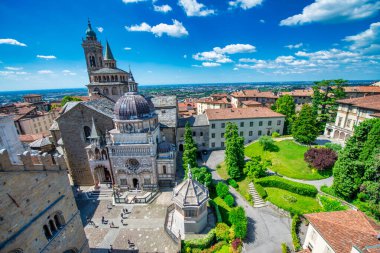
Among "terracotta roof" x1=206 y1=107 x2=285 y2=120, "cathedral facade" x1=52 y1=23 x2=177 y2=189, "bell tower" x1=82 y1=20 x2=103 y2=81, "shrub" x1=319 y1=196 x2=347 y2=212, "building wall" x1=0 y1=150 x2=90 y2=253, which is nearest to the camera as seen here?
"building wall" x1=0 y1=150 x2=90 y2=253

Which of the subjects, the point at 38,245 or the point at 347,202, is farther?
the point at 347,202

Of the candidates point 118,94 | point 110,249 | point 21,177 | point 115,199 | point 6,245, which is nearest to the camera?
point 6,245

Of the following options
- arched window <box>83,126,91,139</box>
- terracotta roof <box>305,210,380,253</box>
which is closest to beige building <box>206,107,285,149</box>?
arched window <box>83,126,91,139</box>

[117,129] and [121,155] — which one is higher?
[117,129]

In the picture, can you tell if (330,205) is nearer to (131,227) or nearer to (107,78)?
(131,227)

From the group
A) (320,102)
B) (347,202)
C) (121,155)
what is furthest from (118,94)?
(320,102)

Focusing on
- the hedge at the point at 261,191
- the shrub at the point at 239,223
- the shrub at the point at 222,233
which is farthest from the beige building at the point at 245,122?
the shrub at the point at 222,233

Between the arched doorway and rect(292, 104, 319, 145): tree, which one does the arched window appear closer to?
the arched doorway

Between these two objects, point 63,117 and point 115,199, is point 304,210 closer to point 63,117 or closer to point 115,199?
point 115,199
